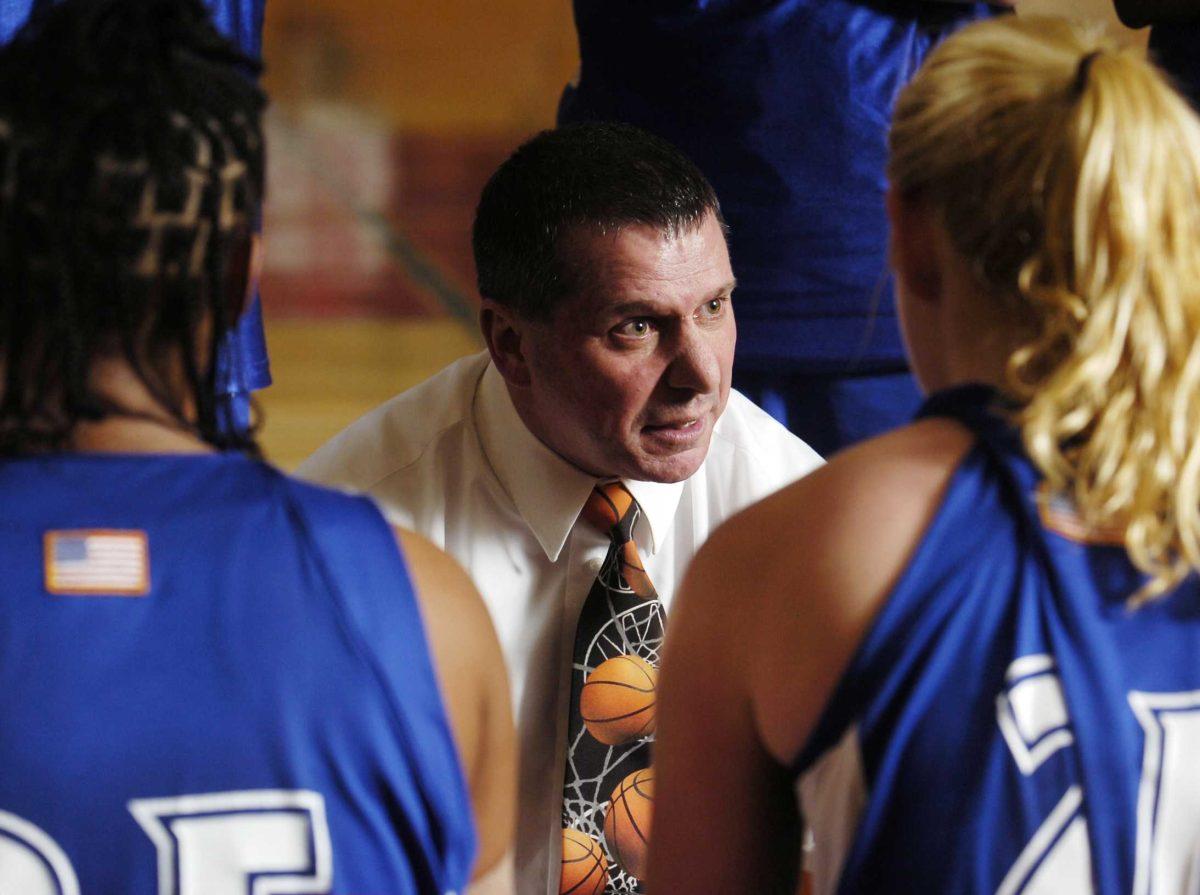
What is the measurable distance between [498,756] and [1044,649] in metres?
0.31

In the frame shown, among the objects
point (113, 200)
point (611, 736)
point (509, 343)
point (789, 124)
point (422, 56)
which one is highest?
point (113, 200)

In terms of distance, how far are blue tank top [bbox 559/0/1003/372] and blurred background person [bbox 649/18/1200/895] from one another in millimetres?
884

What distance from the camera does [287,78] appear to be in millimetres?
8125

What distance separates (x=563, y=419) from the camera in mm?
1473

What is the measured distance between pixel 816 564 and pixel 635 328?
0.73 metres

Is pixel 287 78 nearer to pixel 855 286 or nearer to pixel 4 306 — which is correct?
pixel 855 286

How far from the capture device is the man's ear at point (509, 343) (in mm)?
1505

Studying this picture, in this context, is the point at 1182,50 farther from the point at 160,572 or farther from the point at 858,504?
the point at 160,572

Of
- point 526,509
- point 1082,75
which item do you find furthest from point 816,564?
point 526,509

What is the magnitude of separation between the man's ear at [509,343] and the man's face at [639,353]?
0.08 ft

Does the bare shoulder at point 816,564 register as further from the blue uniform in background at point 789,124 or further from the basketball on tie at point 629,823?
the blue uniform in background at point 789,124

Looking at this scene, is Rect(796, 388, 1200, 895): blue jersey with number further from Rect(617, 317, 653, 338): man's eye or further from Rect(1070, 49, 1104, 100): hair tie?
Rect(617, 317, 653, 338): man's eye

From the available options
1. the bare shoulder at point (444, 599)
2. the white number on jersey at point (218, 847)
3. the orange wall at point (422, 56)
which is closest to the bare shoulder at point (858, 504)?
the bare shoulder at point (444, 599)

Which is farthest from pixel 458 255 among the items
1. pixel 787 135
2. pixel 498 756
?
pixel 498 756
